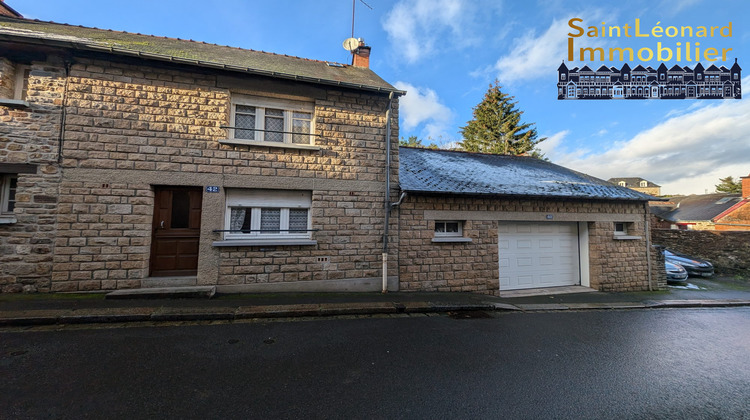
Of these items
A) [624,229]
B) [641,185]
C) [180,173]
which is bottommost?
[624,229]

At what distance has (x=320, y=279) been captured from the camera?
654 centimetres

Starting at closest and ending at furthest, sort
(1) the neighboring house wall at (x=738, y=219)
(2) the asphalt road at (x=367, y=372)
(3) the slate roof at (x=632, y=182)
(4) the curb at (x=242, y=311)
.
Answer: (2) the asphalt road at (x=367, y=372)
(4) the curb at (x=242, y=311)
(1) the neighboring house wall at (x=738, y=219)
(3) the slate roof at (x=632, y=182)

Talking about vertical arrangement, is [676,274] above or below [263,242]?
below

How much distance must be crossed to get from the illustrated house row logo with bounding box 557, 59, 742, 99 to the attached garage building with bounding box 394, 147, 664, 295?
3293 mm

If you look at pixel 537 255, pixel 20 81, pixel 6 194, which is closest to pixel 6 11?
pixel 20 81

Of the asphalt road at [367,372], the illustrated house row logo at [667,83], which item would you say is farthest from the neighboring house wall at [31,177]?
the illustrated house row logo at [667,83]

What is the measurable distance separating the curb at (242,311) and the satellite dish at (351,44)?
7780 millimetres

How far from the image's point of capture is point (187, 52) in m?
6.60

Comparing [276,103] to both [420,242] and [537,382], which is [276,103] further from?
[537,382]

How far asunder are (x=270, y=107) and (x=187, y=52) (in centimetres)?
224

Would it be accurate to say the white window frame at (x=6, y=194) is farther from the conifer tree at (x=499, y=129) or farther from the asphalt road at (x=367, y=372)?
the conifer tree at (x=499, y=129)

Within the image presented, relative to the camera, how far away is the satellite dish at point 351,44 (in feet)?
29.7

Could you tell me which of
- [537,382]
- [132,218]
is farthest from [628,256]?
[132,218]

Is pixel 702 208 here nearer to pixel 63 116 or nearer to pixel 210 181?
pixel 210 181
